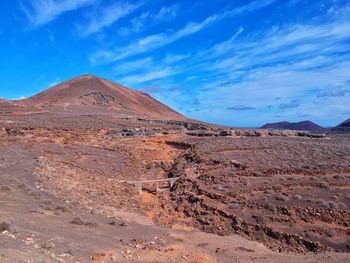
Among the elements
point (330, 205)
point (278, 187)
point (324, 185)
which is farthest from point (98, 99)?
point (330, 205)

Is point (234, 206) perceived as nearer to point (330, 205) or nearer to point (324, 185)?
point (330, 205)

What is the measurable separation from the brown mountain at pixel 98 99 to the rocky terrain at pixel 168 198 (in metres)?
28.6

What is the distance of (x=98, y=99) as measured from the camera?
7700 cm

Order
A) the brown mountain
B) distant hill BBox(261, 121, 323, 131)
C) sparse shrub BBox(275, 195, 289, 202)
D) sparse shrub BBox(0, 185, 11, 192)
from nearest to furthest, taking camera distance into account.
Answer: sparse shrub BBox(0, 185, 11, 192)
sparse shrub BBox(275, 195, 289, 202)
the brown mountain
distant hill BBox(261, 121, 323, 131)

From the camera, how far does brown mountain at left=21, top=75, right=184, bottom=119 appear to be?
6969 centimetres

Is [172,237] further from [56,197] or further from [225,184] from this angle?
[225,184]

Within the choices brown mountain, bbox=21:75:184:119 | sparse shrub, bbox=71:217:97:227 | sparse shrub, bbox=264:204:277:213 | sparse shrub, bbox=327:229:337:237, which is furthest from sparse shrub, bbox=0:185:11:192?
brown mountain, bbox=21:75:184:119

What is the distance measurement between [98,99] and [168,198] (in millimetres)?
54810

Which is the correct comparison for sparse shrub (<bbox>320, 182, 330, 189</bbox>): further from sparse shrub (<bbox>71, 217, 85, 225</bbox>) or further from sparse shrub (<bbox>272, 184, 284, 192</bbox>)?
sparse shrub (<bbox>71, 217, 85, 225</bbox>)

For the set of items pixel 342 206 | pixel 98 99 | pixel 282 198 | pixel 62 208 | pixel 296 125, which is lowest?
pixel 342 206

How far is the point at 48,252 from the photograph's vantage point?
35.2 feet

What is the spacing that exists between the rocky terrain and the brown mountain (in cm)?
2858

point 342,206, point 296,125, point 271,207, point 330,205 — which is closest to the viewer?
point 342,206

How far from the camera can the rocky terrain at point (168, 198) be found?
1406cm
